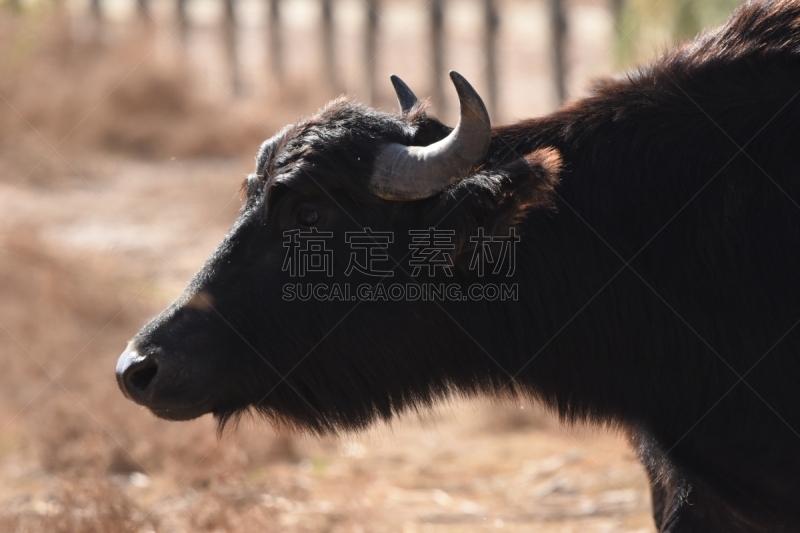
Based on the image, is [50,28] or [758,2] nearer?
[758,2]

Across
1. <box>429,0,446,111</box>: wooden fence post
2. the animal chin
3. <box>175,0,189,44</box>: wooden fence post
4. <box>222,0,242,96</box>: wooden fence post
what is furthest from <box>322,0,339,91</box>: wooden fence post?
the animal chin

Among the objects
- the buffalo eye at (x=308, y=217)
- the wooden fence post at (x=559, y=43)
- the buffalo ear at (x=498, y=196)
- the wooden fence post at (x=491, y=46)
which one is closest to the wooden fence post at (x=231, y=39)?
the wooden fence post at (x=491, y=46)

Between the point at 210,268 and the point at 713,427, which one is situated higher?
the point at 210,268

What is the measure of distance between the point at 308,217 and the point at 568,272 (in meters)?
0.99

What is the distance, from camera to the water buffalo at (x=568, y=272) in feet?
11.4

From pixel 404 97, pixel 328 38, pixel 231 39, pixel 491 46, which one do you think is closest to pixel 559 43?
pixel 491 46

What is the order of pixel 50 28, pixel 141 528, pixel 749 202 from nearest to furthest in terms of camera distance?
pixel 749 202 → pixel 141 528 → pixel 50 28

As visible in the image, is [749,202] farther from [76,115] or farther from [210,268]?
[76,115]

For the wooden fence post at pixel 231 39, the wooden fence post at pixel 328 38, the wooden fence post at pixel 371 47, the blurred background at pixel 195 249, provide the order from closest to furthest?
the blurred background at pixel 195 249 → the wooden fence post at pixel 371 47 → the wooden fence post at pixel 328 38 → the wooden fence post at pixel 231 39

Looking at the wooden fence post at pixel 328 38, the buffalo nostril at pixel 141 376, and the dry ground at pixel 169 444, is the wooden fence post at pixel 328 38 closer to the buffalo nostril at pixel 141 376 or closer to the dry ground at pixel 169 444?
the dry ground at pixel 169 444

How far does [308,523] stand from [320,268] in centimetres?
234

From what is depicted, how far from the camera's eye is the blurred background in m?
5.73

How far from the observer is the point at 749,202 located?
3475 millimetres

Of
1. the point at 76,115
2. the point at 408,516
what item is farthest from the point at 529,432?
the point at 76,115
